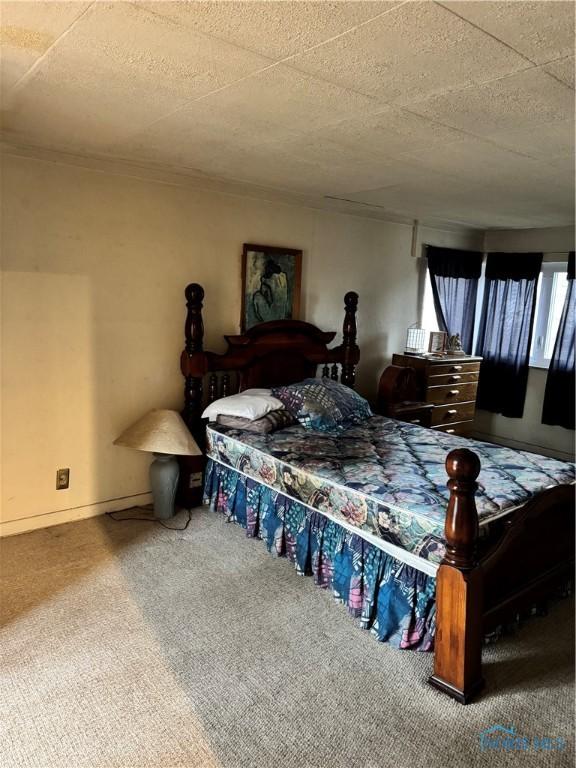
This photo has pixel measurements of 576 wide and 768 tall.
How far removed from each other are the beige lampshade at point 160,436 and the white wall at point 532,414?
139 inches

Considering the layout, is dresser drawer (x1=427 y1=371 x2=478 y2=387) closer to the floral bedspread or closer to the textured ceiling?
the floral bedspread

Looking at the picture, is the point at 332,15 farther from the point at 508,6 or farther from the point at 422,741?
the point at 422,741

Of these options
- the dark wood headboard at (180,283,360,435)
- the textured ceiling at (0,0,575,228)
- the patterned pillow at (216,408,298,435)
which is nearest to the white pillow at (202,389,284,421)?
the patterned pillow at (216,408,298,435)

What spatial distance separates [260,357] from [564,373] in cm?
298

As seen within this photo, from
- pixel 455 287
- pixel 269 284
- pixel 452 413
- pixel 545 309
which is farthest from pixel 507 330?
pixel 269 284

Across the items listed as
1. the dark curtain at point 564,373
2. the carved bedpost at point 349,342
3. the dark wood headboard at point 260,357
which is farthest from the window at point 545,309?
the dark wood headboard at point 260,357

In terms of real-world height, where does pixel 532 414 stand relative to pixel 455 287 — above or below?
below

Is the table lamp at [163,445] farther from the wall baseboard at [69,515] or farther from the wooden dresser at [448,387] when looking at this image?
the wooden dresser at [448,387]

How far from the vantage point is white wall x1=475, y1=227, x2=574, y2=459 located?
5.18 m

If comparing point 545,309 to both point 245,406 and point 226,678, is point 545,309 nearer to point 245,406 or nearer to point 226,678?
point 245,406

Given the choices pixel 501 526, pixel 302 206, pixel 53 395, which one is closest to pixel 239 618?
pixel 501 526

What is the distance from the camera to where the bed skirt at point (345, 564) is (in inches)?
91.3

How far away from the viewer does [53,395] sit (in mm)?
3260

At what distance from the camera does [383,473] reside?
108 inches
